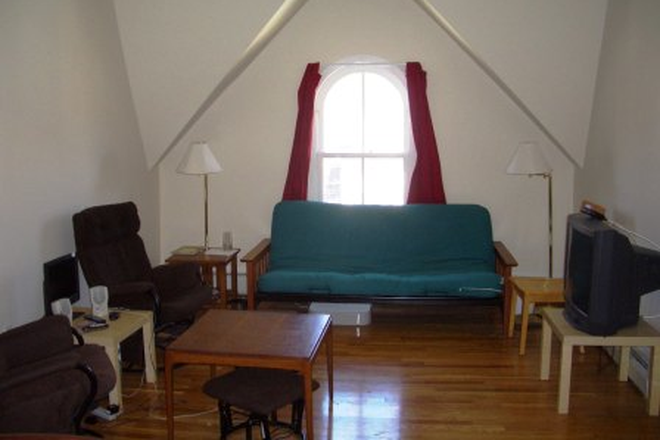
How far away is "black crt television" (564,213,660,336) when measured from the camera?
3.09m

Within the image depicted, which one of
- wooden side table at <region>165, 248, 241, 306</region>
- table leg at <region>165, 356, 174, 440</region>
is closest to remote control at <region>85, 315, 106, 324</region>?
table leg at <region>165, 356, 174, 440</region>

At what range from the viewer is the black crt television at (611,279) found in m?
3.09

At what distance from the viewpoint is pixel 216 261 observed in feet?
15.6

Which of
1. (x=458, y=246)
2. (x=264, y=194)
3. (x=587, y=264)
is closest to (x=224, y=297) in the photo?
(x=264, y=194)

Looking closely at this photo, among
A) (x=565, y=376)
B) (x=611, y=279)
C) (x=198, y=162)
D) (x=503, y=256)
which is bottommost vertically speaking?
(x=565, y=376)

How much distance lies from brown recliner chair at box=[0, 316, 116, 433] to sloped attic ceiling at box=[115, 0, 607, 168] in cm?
232

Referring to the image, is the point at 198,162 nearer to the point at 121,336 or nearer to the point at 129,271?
the point at 129,271

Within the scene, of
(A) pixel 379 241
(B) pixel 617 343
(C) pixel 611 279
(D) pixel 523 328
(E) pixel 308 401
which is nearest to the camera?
(E) pixel 308 401

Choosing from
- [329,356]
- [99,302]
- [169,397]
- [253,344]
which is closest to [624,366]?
[329,356]

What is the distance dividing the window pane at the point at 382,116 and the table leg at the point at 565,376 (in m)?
2.54

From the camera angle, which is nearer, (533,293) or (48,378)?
(48,378)

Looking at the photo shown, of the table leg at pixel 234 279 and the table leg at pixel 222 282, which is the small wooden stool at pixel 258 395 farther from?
the table leg at pixel 234 279

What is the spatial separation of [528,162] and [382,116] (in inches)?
53.1

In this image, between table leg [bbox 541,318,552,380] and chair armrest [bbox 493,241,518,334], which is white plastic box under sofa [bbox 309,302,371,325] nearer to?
chair armrest [bbox 493,241,518,334]
